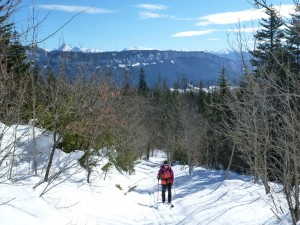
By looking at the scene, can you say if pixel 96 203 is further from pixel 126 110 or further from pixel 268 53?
pixel 126 110

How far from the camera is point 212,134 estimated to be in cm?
3972

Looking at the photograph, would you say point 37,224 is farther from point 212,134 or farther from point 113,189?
point 212,134

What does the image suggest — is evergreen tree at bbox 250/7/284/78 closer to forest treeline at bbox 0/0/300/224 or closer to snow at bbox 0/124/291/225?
forest treeline at bbox 0/0/300/224

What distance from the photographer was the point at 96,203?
11.5 meters

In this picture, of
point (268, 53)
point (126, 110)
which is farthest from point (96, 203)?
point (126, 110)

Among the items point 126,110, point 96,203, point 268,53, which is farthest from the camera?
point 126,110

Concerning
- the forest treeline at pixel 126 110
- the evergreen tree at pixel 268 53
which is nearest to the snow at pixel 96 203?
the forest treeline at pixel 126 110

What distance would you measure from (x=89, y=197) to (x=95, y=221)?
6.44 ft

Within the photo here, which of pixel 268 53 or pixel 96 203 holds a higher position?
pixel 268 53

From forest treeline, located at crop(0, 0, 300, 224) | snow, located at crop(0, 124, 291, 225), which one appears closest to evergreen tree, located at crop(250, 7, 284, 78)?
forest treeline, located at crop(0, 0, 300, 224)

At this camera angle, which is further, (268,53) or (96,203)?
(268,53)

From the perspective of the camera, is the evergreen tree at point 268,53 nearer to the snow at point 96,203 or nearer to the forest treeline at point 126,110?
the forest treeline at point 126,110

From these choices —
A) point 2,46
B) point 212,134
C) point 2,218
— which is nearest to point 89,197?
point 2,218

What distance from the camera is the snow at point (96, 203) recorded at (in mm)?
7129
